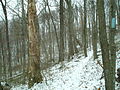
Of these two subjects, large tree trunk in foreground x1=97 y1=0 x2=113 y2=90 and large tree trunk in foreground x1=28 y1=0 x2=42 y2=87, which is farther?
large tree trunk in foreground x1=28 y1=0 x2=42 y2=87

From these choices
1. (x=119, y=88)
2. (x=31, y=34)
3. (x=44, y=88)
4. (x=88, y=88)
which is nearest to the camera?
(x=119, y=88)

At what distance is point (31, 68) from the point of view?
32.7ft

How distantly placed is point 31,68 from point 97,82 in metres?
3.70

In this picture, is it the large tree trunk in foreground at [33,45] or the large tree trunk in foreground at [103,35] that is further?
the large tree trunk in foreground at [33,45]

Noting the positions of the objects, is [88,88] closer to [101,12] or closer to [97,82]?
[97,82]

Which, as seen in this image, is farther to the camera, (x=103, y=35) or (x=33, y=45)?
(x=33, y=45)

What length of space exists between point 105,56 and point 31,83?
5.77 m

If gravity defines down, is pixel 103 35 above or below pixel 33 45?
above

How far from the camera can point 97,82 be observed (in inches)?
317

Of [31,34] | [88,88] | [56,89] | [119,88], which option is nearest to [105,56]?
[119,88]

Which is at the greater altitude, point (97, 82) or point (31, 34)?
point (31, 34)

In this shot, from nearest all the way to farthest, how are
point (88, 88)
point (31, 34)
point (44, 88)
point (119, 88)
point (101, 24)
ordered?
point (101, 24), point (119, 88), point (88, 88), point (44, 88), point (31, 34)

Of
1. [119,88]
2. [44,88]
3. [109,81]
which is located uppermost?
[109,81]

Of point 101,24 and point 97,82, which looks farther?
point 97,82
